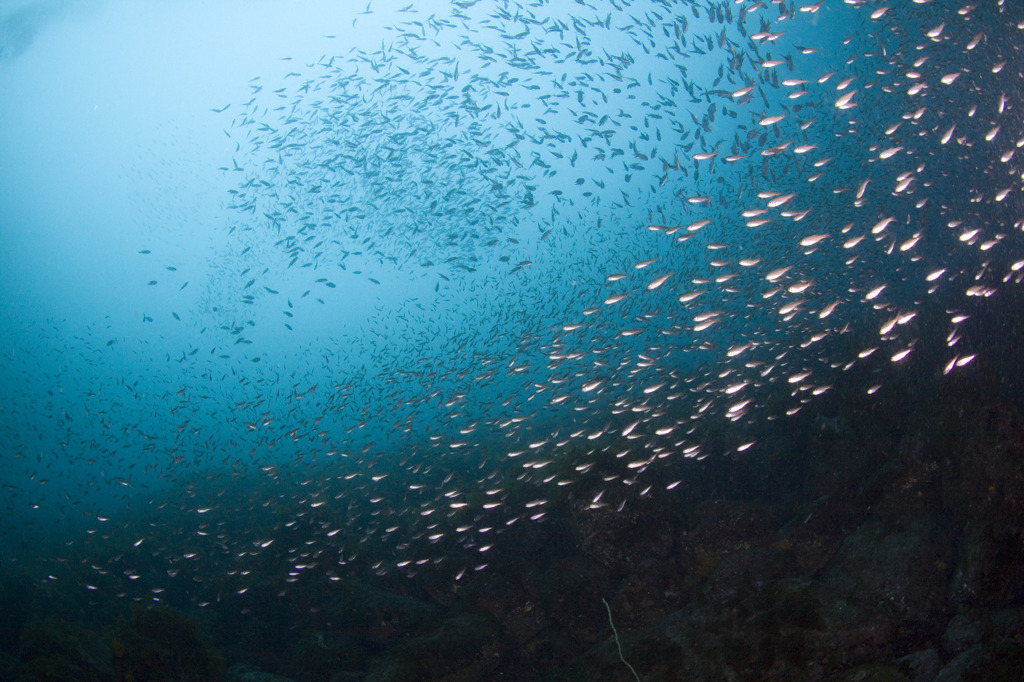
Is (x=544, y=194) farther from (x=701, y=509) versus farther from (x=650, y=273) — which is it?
(x=701, y=509)

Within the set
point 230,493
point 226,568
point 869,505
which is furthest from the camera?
point 230,493

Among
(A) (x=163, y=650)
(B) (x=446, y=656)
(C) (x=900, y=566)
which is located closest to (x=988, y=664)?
(C) (x=900, y=566)

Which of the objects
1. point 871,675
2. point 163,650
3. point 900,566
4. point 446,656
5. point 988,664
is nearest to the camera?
point 988,664

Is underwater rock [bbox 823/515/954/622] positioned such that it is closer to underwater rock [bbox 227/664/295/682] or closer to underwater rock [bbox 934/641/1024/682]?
underwater rock [bbox 934/641/1024/682]

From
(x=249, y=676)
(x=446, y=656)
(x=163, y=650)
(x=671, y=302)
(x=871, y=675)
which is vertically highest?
(x=671, y=302)

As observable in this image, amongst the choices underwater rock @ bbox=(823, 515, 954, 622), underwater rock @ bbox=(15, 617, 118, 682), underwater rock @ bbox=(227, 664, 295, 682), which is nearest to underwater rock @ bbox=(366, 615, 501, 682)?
underwater rock @ bbox=(227, 664, 295, 682)

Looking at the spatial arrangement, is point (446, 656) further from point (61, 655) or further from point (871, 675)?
point (61, 655)

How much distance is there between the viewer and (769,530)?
7465mm

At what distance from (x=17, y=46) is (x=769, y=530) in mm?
52457

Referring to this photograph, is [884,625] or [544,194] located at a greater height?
[544,194]

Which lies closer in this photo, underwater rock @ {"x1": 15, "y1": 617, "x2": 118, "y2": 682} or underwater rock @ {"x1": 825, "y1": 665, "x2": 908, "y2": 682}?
underwater rock @ {"x1": 825, "y1": 665, "x2": 908, "y2": 682}

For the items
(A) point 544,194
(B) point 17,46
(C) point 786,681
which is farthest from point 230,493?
(A) point 544,194

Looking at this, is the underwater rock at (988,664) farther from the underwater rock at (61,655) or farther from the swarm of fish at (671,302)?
the underwater rock at (61,655)

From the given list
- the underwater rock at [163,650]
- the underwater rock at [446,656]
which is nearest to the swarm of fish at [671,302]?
the underwater rock at [446,656]
